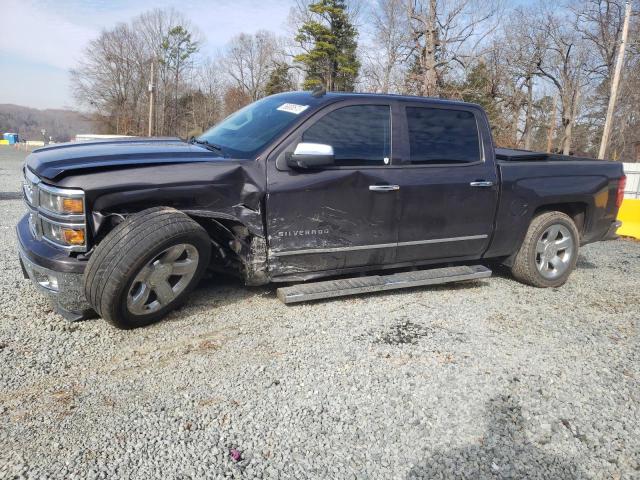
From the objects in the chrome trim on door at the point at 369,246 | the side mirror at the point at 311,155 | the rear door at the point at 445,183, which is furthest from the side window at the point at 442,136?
the side mirror at the point at 311,155

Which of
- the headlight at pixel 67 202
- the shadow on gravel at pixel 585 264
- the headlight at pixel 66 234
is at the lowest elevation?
the shadow on gravel at pixel 585 264

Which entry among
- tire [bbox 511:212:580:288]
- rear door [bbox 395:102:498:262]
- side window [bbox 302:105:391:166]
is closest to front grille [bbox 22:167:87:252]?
side window [bbox 302:105:391:166]

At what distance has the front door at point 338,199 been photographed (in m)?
3.43

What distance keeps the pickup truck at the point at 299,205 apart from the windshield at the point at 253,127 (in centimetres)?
2

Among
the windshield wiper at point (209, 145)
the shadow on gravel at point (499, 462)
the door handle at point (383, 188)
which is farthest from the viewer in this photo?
the windshield wiper at point (209, 145)

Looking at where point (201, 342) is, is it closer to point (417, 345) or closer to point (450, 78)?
point (417, 345)

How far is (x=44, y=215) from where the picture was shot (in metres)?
2.99

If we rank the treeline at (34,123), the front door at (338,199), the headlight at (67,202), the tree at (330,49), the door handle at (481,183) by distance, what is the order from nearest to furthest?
the headlight at (67,202) < the front door at (338,199) < the door handle at (481,183) < the tree at (330,49) < the treeline at (34,123)

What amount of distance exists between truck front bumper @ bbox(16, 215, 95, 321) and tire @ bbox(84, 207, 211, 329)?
128 millimetres

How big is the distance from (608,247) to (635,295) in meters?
2.89

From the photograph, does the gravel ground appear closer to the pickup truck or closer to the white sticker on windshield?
the pickup truck

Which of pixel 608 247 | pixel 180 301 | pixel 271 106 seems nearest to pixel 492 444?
pixel 180 301

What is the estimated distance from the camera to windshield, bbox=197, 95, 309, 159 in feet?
11.7

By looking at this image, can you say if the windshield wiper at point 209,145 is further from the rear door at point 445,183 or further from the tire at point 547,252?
the tire at point 547,252
